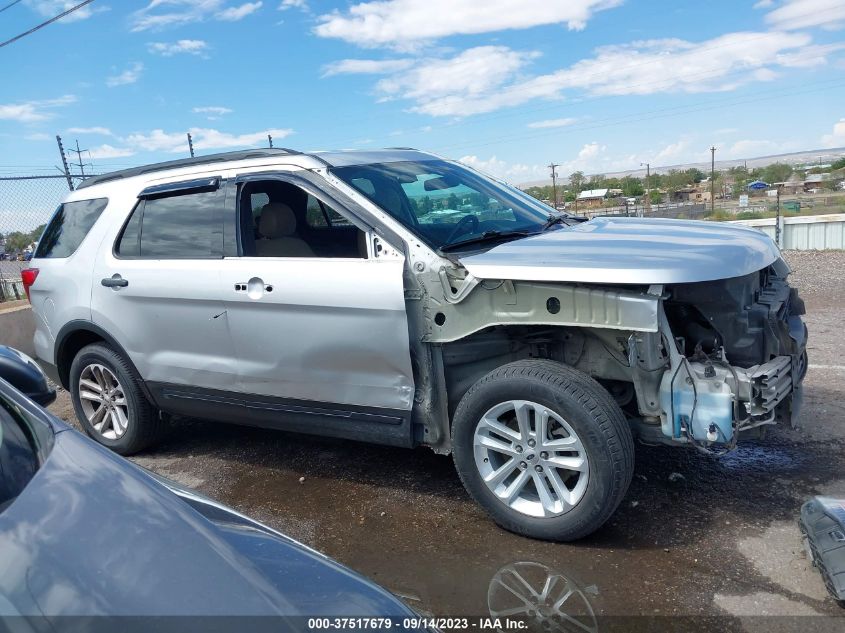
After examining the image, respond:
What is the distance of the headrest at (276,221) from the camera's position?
14.5 feet

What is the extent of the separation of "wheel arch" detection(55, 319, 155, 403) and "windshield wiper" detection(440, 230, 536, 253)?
7.85ft

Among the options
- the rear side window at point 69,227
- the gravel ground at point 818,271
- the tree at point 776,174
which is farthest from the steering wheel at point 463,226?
the tree at point 776,174

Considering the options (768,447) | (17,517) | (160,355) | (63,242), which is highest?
(63,242)

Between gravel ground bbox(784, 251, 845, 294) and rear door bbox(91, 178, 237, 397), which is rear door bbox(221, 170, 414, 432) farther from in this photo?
gravel ground bbox(784, 251, 845, 294)

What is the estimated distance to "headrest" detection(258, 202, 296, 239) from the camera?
443 cm

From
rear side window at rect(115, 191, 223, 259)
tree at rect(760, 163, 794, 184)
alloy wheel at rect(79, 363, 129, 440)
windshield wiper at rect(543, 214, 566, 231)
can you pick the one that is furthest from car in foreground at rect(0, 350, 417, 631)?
tree at rect(760, 163, 794, 184)

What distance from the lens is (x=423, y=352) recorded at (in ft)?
12.1

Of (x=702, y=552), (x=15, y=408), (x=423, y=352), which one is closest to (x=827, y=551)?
(x=702, y=552)

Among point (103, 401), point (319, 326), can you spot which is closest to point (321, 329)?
point (319, 326)

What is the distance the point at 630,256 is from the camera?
10.6 feet

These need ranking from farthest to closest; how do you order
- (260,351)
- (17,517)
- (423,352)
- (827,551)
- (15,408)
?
1. (260,351)
2. (423,352)
3. (827,551)
4. (15,408)
5. (17,517)

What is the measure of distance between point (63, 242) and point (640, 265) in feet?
13.6

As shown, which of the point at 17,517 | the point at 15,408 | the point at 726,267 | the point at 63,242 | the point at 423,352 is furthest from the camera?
the point at 63,242

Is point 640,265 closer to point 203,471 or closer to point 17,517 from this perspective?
point 17,517
